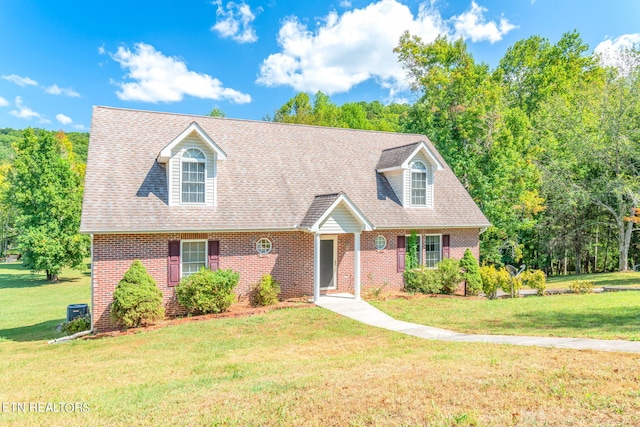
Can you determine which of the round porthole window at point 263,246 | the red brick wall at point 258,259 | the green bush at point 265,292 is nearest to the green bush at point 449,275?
the red brick wall at point 258,259

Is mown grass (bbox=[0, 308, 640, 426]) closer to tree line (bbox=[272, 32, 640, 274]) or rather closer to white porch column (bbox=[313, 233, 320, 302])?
white porch column (bbox=[313, 233, 320, 302])

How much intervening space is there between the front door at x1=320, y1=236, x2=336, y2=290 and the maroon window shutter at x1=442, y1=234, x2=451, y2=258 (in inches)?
213

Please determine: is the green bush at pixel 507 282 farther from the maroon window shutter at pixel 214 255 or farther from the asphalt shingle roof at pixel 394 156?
the maroon window shutter at pixel 214 255

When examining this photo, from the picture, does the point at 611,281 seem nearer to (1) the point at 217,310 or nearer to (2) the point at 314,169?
(2) the point at 314,169

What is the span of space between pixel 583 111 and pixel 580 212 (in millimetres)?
7751

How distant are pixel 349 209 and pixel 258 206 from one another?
143 inches

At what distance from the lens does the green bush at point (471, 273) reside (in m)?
19.0

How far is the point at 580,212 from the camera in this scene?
105 ft

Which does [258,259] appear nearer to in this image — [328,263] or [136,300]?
[328,263]

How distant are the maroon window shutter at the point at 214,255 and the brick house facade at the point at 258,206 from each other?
0.04 metres

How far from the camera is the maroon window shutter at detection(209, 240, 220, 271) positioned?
15547 mm

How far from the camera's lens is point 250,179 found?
17.9 metres

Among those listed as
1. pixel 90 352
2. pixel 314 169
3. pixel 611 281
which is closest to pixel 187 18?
pixel 314 169

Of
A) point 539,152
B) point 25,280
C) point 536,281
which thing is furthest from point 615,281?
point 25,280
